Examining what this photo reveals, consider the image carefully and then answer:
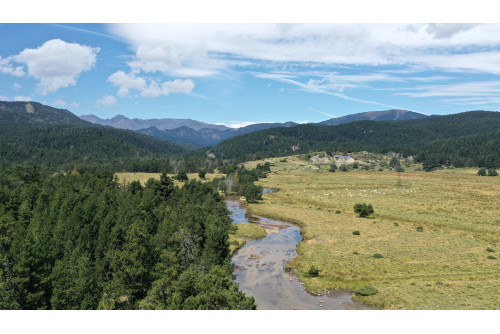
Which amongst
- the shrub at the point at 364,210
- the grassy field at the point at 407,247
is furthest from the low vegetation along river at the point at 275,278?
the shrub at the point at 364,210

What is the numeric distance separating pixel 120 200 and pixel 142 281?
147ft

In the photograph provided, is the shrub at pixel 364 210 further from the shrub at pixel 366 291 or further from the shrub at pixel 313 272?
the shrub at pixel 366 291

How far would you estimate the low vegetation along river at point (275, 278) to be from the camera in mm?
41812

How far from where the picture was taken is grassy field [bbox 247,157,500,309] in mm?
41812

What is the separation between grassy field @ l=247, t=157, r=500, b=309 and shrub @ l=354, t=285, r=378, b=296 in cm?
99

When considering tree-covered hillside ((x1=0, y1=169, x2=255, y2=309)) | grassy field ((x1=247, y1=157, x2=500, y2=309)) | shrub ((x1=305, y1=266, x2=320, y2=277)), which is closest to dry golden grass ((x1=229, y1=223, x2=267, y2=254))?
grassy field ((x1=247, y1=157, x2=500, y2=309))

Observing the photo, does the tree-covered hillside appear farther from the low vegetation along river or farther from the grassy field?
the grassy field

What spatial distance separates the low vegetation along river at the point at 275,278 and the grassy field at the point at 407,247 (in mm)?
2219

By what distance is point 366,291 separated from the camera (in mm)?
43125

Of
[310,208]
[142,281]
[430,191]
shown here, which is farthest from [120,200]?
[430,191]

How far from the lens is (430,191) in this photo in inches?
5404

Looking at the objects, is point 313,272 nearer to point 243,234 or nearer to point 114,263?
point 243,234

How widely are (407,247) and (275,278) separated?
30.1 metres

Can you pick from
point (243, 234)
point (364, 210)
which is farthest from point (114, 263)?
point (364, 210)
